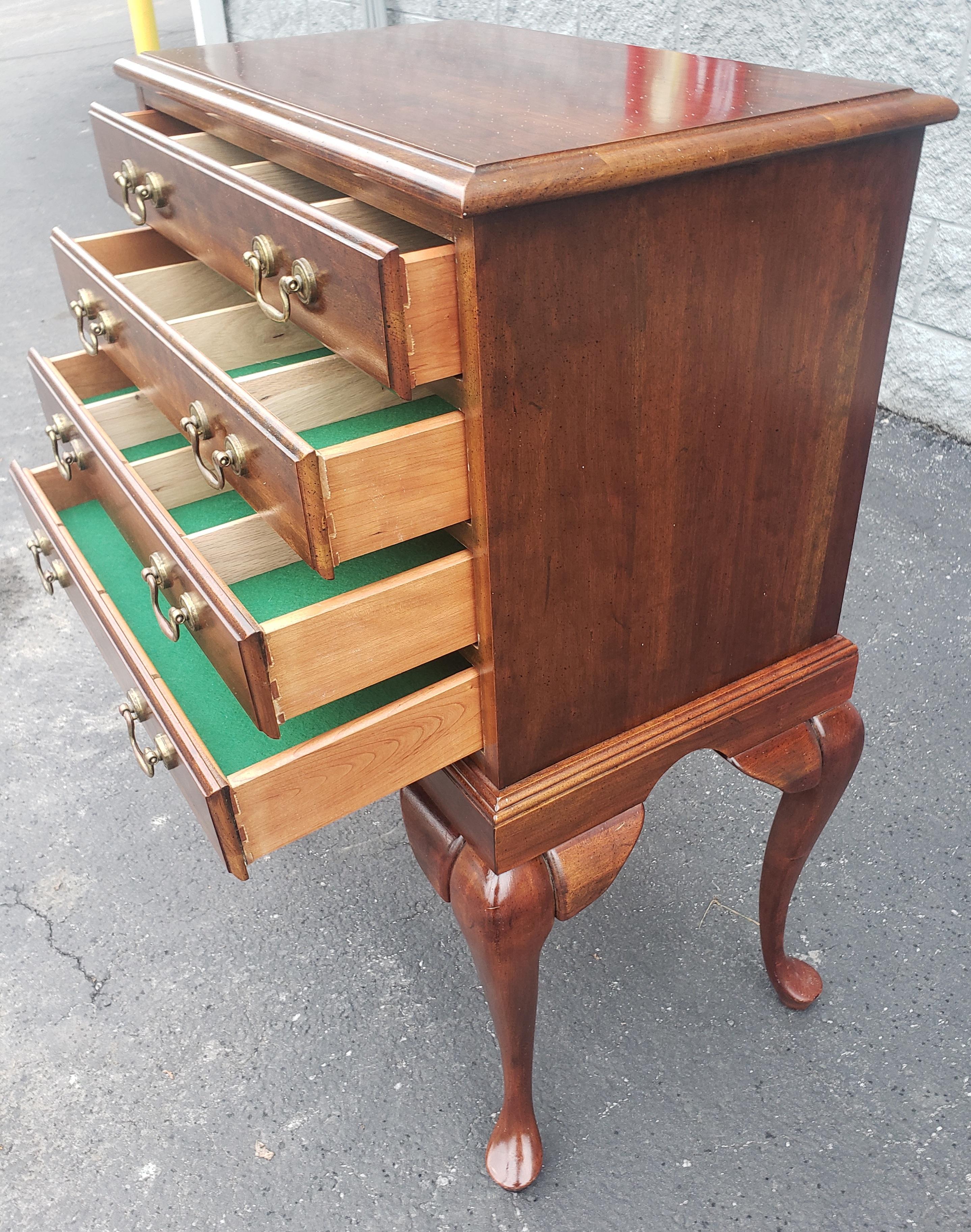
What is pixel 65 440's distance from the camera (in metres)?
1.28

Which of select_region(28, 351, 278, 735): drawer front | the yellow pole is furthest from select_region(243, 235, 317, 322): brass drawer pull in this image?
the yellow pole

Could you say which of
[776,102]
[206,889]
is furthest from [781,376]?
[206,889]

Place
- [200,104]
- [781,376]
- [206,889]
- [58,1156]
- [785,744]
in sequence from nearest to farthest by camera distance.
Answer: [781,376] → [200,104] → [785,744] → [58,1156] → [206,889]

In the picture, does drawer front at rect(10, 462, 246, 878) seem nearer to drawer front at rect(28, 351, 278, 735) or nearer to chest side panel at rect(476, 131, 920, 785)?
drawer front at rect(28, 351, 278, 735)

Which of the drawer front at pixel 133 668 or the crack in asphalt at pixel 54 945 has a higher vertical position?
the drawer front at pixel 133 668

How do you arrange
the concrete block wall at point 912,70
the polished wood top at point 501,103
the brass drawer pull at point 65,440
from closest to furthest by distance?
the polished wood top at point 501,103, the brass drawer pull at point 65,440, the concrete block wall at point 912,70

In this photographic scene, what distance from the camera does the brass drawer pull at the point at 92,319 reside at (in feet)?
3.86

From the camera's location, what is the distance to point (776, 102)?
0.82 metres

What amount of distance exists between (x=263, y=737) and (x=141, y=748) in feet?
0.48

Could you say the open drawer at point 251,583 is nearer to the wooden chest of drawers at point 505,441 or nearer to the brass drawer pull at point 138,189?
the wooden chest of drawers at point 505,441

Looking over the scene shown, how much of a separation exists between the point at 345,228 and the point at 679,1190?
1.10 meters

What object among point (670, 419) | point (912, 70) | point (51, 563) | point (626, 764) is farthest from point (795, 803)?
point (912, 70)

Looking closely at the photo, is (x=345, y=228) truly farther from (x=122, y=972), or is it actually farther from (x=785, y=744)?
(x=122, y=972)

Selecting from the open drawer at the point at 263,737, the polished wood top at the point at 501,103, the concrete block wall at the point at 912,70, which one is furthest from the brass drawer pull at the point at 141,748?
the concrete block wall at the point at 912,70
